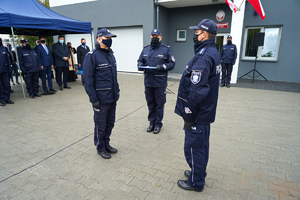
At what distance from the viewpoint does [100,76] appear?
3.03 m

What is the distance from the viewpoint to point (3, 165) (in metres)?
3.09

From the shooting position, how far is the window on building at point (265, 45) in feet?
32.6

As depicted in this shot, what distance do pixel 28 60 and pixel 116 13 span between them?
6572 millimetres

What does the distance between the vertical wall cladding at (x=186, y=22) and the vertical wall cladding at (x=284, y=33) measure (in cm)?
165

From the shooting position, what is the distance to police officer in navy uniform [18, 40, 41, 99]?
659 centimetres

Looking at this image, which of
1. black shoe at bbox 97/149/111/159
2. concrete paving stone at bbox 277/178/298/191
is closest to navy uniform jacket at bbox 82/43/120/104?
black shoe at bbox 97/149/111/159

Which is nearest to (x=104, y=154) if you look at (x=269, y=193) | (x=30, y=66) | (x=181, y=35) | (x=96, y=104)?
(x=96, y=104)

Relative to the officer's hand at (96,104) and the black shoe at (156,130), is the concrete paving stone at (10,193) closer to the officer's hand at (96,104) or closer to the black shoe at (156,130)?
the officer's hand at (96,104)

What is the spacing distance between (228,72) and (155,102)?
18.8 feet

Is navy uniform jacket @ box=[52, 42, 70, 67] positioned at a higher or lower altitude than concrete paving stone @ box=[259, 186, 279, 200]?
higher

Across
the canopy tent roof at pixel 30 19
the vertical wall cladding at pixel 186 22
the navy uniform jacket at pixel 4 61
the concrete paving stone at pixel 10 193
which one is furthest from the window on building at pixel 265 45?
the concrete paving stone at pixel 10 193

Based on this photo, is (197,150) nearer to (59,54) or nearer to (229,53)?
(229,53)

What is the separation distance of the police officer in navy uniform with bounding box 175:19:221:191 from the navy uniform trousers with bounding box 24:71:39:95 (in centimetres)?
643

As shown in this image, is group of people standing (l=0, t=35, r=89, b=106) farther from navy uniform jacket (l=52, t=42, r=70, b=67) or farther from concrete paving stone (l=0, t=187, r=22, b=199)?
concrete paving stone (l=0, t=187, r=22, b=199)
